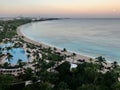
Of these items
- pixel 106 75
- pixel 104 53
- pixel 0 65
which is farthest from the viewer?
pixel 104 53

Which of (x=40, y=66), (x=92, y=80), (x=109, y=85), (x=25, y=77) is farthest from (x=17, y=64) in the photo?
(x=109, y=85)

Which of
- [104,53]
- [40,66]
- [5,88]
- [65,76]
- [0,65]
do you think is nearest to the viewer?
[5,88]

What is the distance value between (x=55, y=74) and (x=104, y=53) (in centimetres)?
3177

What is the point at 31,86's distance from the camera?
30.0 meters

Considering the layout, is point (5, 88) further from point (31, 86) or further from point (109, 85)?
point (109, 85)

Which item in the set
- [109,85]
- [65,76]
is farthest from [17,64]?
[109,85]

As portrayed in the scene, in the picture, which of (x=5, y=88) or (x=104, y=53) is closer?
(x=5, y=88)

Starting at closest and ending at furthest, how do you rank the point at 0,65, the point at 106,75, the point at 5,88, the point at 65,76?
the point at 5,88
the point at 106,75
the point at 65,76
the point at 0,65

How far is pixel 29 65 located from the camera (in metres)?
41.3

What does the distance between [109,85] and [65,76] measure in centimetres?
664

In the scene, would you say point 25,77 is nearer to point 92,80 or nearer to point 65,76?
point 65,76

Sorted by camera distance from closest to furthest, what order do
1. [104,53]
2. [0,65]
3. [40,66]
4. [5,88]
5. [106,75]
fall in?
1. [5,88]
2. [106,75]
3. [40,66]
4. [0,65]
5. [104,53]

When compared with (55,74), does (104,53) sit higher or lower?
lower

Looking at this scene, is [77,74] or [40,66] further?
[40,66]
